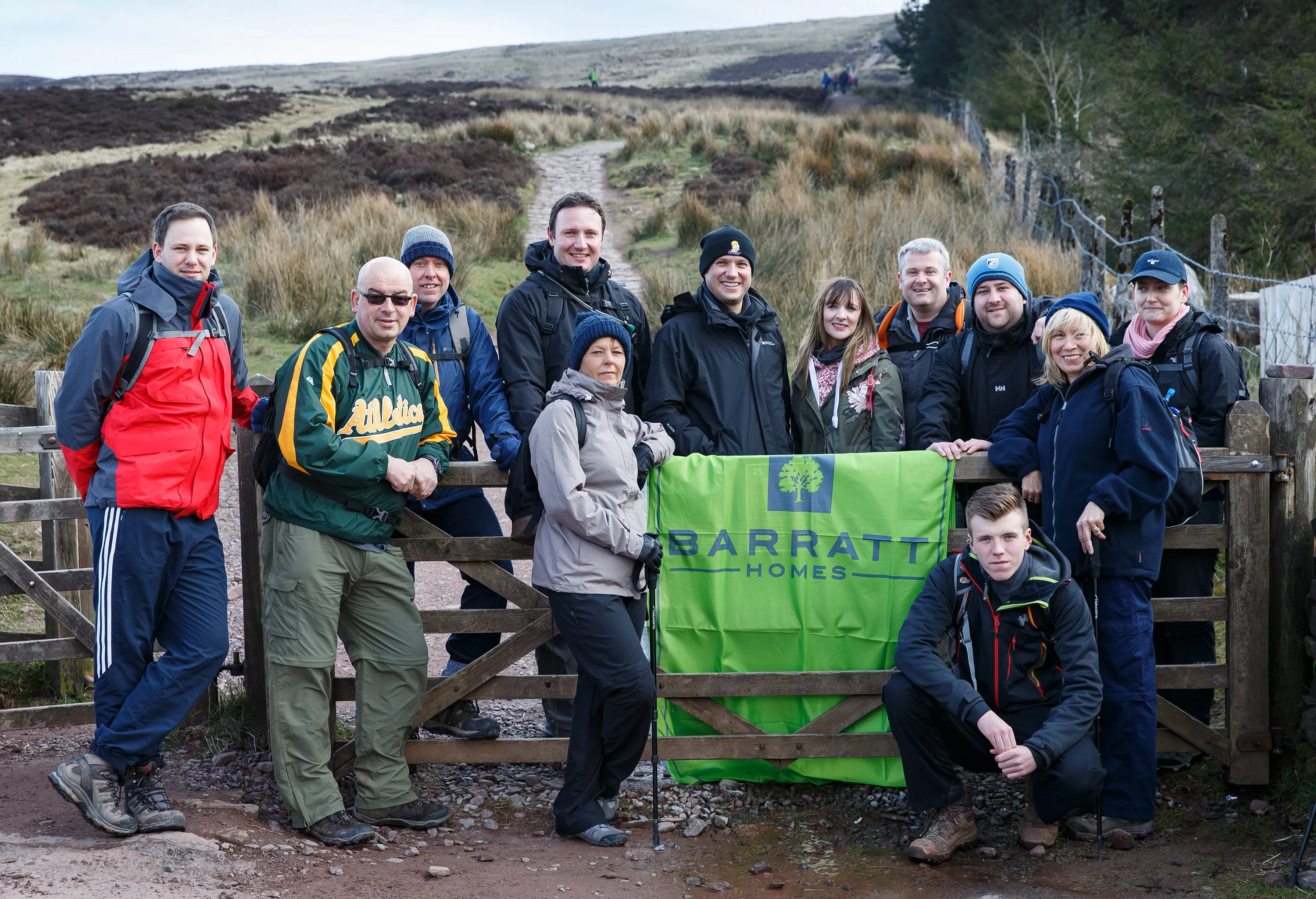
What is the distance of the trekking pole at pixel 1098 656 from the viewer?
3.77 meters

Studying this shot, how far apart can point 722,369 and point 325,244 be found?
10832 mm

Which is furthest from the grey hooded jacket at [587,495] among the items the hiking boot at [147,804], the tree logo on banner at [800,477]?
the hiking boot at [147,804]

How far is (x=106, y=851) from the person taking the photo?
3516 millimetres

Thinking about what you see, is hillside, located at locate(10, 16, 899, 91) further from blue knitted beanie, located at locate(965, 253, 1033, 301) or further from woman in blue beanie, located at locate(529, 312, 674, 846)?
woman in blue beanie, located at locate(529, 312, 674, 846)

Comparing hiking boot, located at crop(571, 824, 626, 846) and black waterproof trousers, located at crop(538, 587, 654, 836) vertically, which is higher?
black waterproof trousers, located at crop(538, 587, 654, 836)

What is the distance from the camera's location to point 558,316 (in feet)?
14.8

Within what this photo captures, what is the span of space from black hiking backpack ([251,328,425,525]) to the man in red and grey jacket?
6.6 inches

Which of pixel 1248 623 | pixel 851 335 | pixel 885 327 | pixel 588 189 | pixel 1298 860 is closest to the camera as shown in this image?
pixel 1298 860

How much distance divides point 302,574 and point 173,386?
0.77 m

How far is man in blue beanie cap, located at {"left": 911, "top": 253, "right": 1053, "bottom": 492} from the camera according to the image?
4484 mm

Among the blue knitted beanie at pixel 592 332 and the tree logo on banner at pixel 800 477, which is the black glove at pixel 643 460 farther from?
the tree logo on banner at pixel 800 477

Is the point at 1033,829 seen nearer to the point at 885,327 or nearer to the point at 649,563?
the point at 649,563

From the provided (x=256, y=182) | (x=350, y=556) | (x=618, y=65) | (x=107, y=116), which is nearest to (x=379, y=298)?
(x=350, y=556)

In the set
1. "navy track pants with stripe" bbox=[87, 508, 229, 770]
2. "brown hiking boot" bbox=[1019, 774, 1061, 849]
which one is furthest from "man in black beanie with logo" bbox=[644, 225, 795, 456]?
"navy track pants with stripe" bbox=[87, 508, 229, 770]
